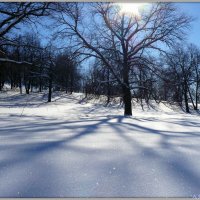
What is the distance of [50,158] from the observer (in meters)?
2.53

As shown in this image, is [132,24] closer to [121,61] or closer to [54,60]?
[121,61]

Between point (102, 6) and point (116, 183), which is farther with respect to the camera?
point (102, 6)

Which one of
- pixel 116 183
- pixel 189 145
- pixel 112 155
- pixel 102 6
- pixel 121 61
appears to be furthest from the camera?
pixel 121 61

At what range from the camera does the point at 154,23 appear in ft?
47.8

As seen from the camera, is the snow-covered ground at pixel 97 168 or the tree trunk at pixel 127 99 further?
the tree trunk at pixel 127 99

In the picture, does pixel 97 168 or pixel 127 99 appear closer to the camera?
pixel 97 168

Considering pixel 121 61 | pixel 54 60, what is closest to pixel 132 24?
pixel 121 61

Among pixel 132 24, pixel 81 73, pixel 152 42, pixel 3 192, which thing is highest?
pixel 132 24

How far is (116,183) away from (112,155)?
2.19 feet

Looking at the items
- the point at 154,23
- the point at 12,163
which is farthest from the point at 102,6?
the point at 12,163

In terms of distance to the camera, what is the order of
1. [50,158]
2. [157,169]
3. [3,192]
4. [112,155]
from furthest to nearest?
[112,155] < [50,158] < [157,169] < [3,192]

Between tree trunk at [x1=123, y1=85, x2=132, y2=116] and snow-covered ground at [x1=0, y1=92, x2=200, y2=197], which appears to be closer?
snow-covered ground at [x1=0, y1=92, x2=200, y2=197]

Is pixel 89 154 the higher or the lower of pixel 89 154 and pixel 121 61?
the lower

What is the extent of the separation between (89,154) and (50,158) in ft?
1.47
